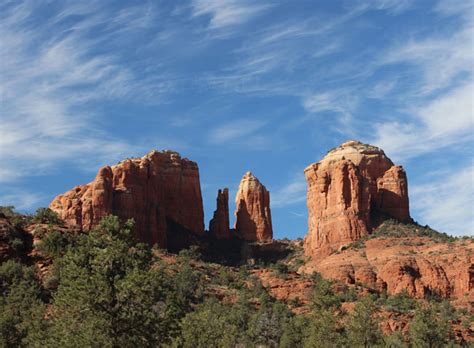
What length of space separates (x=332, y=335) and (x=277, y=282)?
33736 mm

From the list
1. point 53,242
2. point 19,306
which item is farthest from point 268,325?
point 19,306

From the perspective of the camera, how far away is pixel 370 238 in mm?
128500

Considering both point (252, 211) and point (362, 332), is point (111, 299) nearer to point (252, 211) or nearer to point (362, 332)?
point (362, 332)

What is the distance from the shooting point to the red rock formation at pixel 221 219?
146125 millimetres

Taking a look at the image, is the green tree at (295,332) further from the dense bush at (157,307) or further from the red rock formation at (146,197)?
the red rock formation at (146,197)

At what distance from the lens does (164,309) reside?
41.7 metres

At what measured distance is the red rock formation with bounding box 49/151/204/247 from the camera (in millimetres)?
122250

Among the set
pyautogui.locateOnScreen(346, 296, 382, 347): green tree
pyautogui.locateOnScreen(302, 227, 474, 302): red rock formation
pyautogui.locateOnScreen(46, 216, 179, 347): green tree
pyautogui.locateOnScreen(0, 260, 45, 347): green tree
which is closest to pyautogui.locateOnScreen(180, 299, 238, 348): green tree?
pyautogui.locateOnScreen(346, 296, 382, 347): green tree

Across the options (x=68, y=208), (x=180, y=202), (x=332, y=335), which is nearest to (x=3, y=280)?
(x=332, y=335)

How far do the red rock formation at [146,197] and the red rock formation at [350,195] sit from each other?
64.3 feet

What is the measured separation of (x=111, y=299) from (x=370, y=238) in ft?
303

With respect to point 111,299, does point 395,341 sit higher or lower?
higher

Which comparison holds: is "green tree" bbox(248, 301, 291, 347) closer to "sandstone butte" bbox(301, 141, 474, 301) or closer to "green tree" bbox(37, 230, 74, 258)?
"green tree" bbox(37, 230, 74, 258)

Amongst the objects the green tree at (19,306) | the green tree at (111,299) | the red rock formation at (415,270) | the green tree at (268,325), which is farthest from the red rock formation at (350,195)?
the green tree at (111,299)
